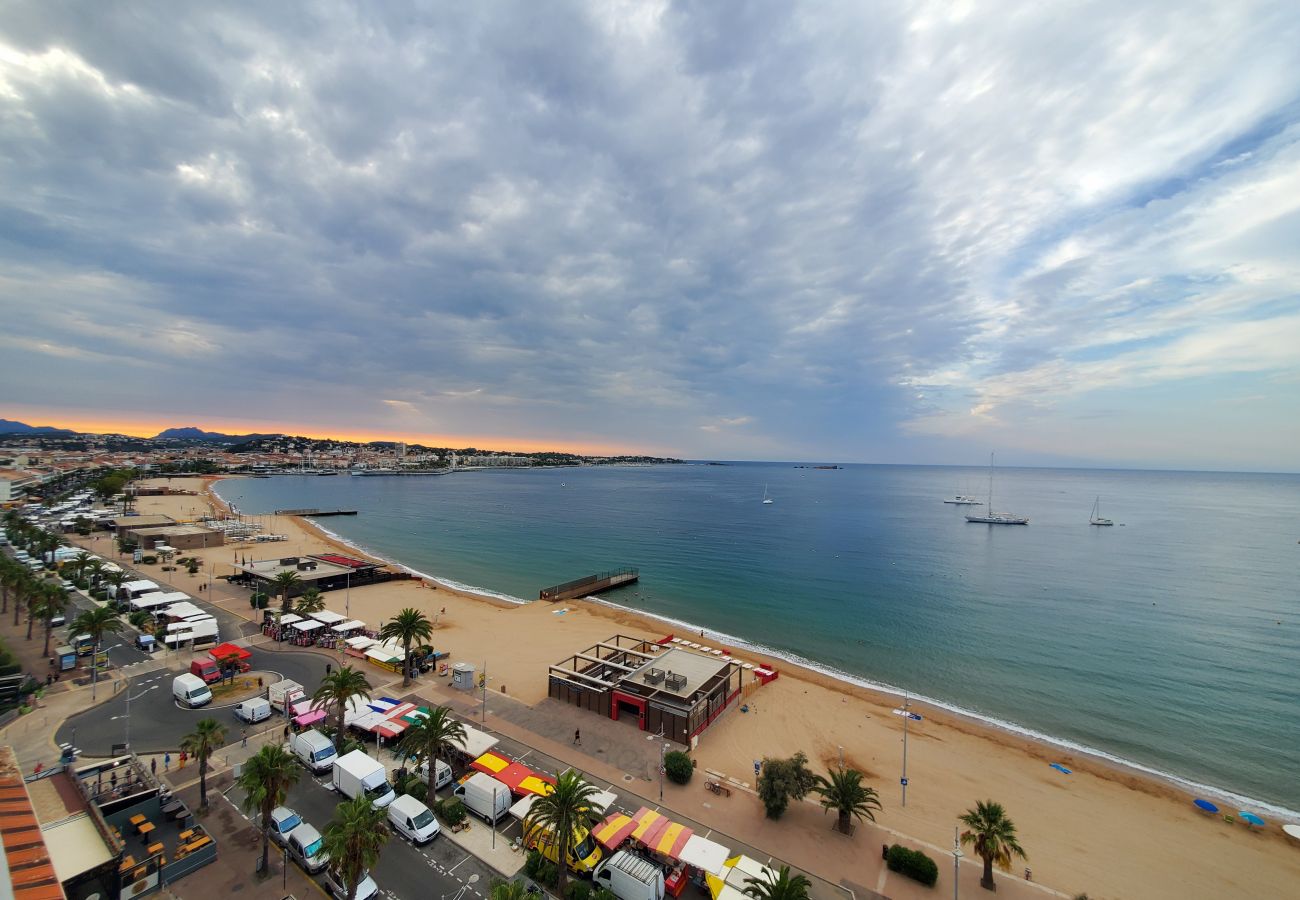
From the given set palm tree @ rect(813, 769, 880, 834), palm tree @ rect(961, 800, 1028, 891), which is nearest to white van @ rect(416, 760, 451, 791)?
palm tree @ rect(813, 769, 880, 834)

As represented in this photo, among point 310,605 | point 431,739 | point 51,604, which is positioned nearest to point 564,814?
point 431,739

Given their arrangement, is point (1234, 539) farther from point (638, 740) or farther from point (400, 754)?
point (400, 754)

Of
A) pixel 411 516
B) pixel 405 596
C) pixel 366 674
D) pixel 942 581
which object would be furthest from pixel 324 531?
pixel 942 581

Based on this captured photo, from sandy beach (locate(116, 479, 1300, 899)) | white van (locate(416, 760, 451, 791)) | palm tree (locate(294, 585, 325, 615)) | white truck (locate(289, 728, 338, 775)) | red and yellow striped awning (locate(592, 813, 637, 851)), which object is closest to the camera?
red and yellow striped awning (locate(592, 813, 637, 851))

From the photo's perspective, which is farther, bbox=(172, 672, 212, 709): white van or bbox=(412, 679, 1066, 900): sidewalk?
bbox=(172, 672, 212, 709): white van

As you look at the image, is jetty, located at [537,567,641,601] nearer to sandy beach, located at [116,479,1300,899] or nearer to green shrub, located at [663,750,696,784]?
sandy beach, located at [116,479,1300,899]

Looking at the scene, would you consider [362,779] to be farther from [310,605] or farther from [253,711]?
[310,605]

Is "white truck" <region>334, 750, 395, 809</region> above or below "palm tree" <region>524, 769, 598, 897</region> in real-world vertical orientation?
below

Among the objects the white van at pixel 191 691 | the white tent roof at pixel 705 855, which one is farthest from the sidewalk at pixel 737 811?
the white van at pixel 191 691
